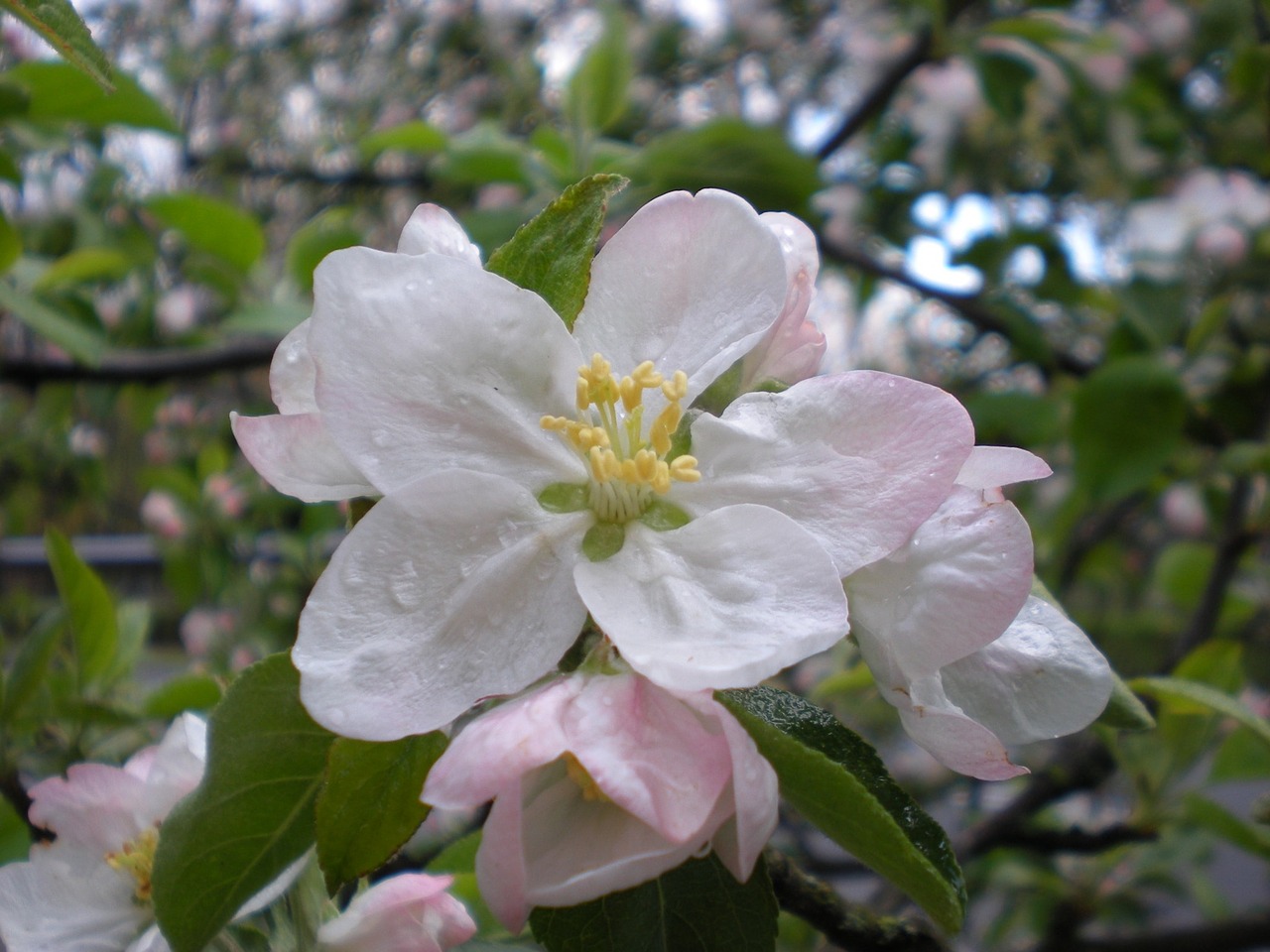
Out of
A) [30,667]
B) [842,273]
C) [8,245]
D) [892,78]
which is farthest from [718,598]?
[842,273]

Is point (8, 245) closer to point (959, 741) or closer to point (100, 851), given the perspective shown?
point (100, 851)

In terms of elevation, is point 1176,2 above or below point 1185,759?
above

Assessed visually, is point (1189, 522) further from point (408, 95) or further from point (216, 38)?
point (216, 38)

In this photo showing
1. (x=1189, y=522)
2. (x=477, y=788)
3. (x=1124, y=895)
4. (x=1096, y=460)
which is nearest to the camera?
(x=477, y=788)

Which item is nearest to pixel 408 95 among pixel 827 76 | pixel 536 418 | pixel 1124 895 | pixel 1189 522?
pixel 827 76

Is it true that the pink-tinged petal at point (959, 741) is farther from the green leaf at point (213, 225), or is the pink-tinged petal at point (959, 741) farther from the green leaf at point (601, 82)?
the green leaf at point (213, 225)

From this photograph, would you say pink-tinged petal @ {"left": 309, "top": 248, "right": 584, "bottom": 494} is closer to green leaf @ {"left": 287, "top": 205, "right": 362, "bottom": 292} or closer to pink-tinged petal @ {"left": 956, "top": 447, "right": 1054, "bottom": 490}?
pink-tinged petal @ {"left": 956, "top": 447, "right": 1054, "bottom": 490}

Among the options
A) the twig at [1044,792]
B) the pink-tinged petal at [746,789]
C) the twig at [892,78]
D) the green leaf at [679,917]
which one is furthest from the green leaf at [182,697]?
the twig at [892,78]
